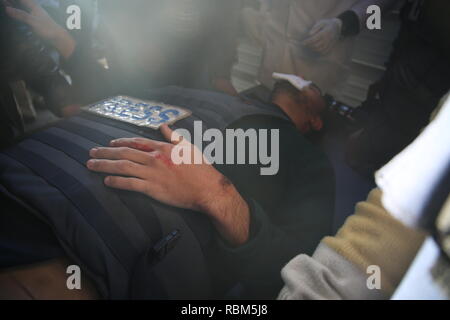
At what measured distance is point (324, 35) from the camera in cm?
93

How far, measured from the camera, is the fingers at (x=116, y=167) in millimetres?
525

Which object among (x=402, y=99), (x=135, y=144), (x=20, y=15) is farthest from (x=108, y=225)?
(x=402, y=99)

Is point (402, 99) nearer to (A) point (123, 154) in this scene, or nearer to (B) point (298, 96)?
(B) point (298, 96)

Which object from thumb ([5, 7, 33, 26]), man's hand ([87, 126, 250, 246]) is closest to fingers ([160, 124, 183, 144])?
man's hand ([87, 126, 250, 246])

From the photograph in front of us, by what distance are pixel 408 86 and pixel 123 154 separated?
2.86ft

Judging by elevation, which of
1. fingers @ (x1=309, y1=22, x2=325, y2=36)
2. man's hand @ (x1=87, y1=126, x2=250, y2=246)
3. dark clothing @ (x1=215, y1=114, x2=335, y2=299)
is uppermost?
fingers @ (x1=309, y1=22, x2=325, y2=36)

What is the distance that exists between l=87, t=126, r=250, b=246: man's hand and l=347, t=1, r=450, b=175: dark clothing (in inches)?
24.8

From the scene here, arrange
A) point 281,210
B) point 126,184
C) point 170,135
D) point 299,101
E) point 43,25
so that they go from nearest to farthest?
point 126,184
point 170,135
point 281,210
point 43,25
point 299,101

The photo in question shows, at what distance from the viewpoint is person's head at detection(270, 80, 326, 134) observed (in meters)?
1.04

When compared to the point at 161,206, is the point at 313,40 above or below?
above

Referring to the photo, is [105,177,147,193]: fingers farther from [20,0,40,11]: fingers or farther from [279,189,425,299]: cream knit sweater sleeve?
[20,0,40,11]: fingers

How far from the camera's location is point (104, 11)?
3.46 ft


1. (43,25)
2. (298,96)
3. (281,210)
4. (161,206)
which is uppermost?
(43,25)
